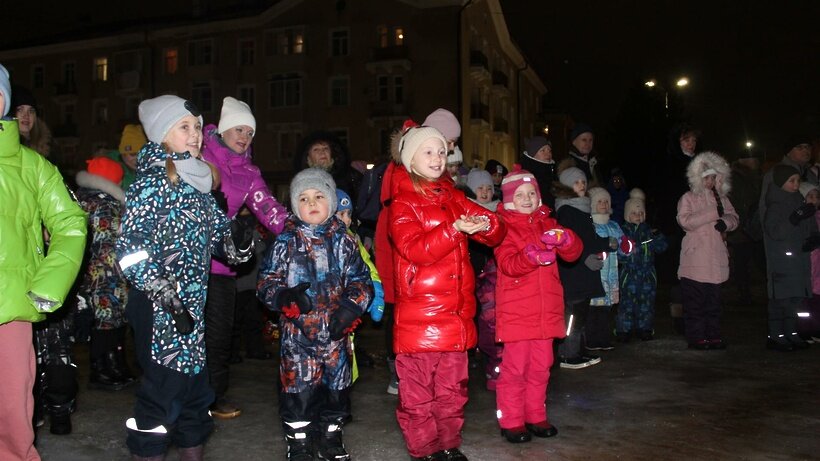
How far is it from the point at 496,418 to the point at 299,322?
1843 millimetres

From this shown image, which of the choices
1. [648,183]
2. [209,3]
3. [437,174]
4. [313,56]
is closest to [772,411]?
[437,174]

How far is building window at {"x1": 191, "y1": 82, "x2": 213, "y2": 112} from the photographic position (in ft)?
142

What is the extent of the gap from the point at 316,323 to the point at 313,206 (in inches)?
29.0

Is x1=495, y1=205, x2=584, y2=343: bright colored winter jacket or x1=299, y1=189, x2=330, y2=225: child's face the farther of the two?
x1=495, y1=205, x2=584, y2=343: bright colored winter jacket

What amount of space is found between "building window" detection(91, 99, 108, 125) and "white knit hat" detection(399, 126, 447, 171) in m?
48.8

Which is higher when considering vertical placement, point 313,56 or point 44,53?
point 44,53

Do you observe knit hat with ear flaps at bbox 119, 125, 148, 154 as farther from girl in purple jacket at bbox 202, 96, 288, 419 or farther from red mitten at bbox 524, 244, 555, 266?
red mitten at bbox 524, 244, 555, 266

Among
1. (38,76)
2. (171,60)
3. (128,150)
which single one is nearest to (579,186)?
(128,150)

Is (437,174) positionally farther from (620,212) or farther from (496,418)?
(620,212)

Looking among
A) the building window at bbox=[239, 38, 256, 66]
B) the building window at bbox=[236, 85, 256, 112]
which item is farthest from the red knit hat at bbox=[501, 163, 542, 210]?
the building window at bbox=[239, 38, 256, 66]

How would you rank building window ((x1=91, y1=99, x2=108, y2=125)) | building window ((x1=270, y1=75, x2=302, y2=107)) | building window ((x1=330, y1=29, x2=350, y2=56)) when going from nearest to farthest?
building window ((x1=330, y1=29, x2=350, y2=56)) < building window ((x1=270, y1=75, x2=302, y2=107)) < building window ((x1=91, y1=99, x2=108, y2=125))

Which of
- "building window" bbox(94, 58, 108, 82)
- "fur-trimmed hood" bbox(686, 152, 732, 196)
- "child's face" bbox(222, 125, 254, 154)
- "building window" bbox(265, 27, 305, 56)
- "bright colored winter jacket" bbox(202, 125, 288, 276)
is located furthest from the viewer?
"building window" bbox(94, 58, 108, 82)

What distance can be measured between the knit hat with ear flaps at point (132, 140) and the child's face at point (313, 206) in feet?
9.03

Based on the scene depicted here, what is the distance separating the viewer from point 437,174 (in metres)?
4.53
